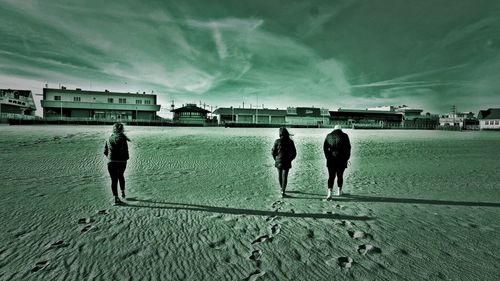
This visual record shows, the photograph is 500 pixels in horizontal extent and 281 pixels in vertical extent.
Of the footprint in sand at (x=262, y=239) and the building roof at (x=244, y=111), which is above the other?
the building roof at (x=244, y=111)

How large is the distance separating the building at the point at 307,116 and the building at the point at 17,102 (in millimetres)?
62435

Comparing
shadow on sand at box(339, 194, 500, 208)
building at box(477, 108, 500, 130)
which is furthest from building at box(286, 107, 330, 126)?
shadow on sand at box(339, 194, 500, 208)

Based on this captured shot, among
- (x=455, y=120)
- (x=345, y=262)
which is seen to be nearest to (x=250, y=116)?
(x=345, y=262)

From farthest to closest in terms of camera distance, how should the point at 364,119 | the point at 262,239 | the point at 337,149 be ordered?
the point at 364,119, the point at 337,149, the point at 262,239

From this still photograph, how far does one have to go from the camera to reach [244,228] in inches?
165

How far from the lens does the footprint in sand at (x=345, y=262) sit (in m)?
3.09

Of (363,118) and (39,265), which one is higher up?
(363,118)

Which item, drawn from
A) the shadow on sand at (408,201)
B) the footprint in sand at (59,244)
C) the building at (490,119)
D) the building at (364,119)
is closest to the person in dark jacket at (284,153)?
the shadow on sand at (408,201)

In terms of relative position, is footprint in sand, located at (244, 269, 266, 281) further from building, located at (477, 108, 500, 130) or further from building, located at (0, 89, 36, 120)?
building, located at (477, 108, 500, 130)

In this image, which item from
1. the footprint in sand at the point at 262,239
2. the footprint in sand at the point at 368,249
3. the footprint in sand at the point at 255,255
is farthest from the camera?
the footprint in sand at the point at 262,239

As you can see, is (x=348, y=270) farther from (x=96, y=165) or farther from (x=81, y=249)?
(x=96, y=165)

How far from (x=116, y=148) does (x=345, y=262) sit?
4.88 m

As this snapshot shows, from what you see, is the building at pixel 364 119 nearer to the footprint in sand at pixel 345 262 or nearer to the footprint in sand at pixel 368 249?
the footprint in sand at pixel 368 249

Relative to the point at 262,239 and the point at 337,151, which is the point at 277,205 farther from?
the point at 337,151
